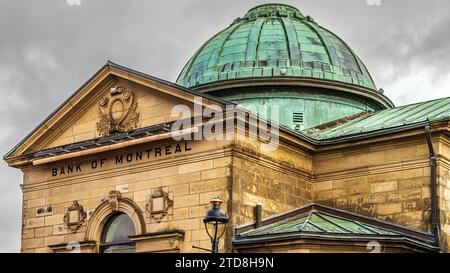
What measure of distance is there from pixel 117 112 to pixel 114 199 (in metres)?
2.94

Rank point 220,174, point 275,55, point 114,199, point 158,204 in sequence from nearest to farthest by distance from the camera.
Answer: point 220,174 → point 158,204 → point 114,199 → point 275,55

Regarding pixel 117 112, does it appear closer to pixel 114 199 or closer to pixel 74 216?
pixel 114 199

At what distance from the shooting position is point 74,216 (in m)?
30.6

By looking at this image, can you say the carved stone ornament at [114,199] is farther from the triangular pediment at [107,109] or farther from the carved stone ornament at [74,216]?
the triangular pediment at [107,109]

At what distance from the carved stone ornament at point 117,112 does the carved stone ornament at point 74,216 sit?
2.55 m

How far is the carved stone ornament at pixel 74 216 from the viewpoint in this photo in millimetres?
30438

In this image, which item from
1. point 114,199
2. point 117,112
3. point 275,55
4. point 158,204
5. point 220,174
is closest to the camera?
point 220,174

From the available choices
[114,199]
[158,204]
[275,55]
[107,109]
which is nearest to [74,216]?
[114,199]

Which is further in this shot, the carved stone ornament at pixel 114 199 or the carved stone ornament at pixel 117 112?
the carved stone ornament at pixel 117 112

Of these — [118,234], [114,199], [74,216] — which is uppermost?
[114,199]

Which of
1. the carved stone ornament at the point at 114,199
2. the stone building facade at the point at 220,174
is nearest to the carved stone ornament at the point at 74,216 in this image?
the stone building facade at the point at 220,174

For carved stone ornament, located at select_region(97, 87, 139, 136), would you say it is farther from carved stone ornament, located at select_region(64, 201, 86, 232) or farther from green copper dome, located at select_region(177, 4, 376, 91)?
green copper dome, located at select_region(177, 4, 376, 91)
